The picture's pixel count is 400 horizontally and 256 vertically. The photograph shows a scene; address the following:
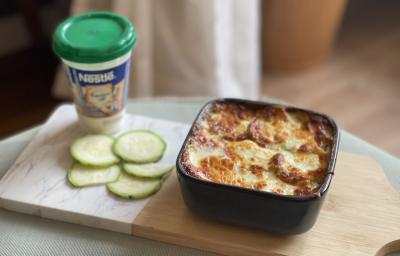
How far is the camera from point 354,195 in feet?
2.99

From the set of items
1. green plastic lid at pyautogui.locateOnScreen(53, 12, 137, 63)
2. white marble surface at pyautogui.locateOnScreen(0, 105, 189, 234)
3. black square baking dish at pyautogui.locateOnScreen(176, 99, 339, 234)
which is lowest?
white marble surface at pyautogui.locateOnScreen(0, 105, 189, 234)

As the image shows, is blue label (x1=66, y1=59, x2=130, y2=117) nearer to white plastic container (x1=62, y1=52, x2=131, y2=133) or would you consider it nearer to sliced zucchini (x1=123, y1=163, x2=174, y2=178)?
white plastic container (x1=62, y1=52, x2=131, y2=133)

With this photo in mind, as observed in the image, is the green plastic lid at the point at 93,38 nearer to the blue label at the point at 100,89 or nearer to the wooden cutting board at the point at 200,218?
the blue label at the point at 100,89

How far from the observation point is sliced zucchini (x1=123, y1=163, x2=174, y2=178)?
3.04 ft

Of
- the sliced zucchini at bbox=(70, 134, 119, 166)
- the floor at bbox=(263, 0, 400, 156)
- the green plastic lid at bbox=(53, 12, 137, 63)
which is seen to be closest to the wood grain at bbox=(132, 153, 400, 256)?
the sliced zucchini at bbox=(70, 134, 119, 166)

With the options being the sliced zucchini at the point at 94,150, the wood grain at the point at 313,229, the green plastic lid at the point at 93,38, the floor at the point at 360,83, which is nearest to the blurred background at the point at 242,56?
the floor at the point at 360,83

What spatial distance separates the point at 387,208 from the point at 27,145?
667 millimetres

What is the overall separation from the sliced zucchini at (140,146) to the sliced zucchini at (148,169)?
0.03 ft

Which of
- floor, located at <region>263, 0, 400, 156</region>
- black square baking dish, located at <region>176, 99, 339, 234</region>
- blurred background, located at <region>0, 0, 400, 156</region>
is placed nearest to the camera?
black square baking dish, located at <region>176, 99, 339, 234</region>

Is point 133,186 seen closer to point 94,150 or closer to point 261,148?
point 94,150

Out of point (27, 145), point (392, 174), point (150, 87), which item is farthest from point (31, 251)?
point (150, 87)

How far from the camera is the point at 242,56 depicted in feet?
5.79

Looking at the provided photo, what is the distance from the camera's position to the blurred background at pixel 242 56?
1.59 m

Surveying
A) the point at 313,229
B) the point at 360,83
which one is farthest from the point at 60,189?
the point at 360,83
